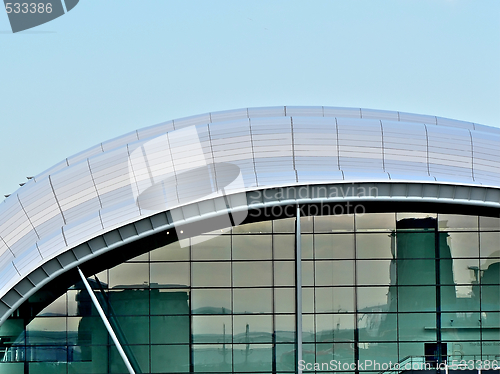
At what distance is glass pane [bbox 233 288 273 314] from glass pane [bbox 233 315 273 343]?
13.9 inches

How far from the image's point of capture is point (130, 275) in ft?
78.2

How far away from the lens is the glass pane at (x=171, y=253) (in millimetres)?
23859

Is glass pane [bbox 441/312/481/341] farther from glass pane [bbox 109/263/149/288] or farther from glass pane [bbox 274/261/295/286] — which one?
glass pane [bbox 109/263/149/288]

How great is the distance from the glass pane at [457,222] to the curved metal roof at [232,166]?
71.6 inches

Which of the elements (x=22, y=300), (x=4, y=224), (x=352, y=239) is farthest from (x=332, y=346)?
(x=4, y=224)

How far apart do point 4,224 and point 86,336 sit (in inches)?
241

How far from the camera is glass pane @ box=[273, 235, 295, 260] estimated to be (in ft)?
78.5

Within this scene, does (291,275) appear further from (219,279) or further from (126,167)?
(126,167)

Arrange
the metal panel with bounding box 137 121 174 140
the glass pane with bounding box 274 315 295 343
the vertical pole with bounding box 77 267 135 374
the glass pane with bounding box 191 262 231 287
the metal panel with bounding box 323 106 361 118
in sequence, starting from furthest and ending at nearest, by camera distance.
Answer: the metal panel with bounding box 323 106 361 118 < the metal panel with bounding box 137 121 174 140 < the glass pane with bounding box 191 262 231 287 < the glass pane with bounding box 274 315 295 343 < the vertical pole with bounding box 77 267 135 374

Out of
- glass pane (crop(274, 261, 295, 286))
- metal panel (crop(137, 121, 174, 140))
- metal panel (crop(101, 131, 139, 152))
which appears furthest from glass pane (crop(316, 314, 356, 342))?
metal panel (crop(101, 131, 139, 152))

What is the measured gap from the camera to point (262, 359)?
2369 centimetres

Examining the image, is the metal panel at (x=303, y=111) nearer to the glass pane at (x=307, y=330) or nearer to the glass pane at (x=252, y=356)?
the glass pane at (x=307, y=330)

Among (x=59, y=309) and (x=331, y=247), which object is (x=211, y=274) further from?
(x=59, y=309)

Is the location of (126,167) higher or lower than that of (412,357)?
higher
